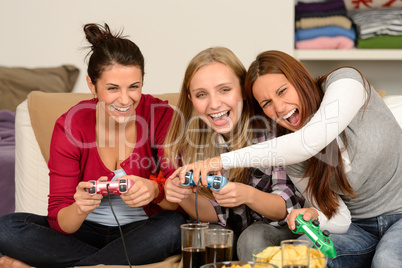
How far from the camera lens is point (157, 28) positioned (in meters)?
2.48

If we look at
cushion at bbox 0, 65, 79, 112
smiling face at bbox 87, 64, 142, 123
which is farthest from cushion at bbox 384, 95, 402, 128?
cushion at bbox 0, 65, 79, 112

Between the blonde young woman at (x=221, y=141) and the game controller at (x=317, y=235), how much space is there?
0.75 ft

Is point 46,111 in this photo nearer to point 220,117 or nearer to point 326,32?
point 220,117

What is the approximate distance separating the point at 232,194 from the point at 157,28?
129 centimetres

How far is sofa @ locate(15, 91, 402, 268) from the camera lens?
1.83 metres

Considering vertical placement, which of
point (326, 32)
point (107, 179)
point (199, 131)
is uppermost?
point (326, 32)

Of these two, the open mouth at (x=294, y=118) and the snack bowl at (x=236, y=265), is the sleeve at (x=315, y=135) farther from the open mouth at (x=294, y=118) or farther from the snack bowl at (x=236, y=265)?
the snack bowl at (x=236, y=265)

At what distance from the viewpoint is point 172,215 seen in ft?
5.14

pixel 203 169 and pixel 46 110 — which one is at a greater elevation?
pixel 46 110

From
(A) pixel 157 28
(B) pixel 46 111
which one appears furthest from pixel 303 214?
(A) pixel 157 28

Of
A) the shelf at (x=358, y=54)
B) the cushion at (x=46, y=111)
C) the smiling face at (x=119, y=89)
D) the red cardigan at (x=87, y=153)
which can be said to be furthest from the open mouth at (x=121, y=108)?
the shelf at (x=358, y=54)

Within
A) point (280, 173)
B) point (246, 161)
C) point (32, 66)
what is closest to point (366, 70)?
point (280, 173)

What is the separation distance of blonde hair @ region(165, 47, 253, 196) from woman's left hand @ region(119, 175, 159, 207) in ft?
0.51

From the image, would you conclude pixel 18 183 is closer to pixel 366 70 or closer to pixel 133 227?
pixel 133 227
